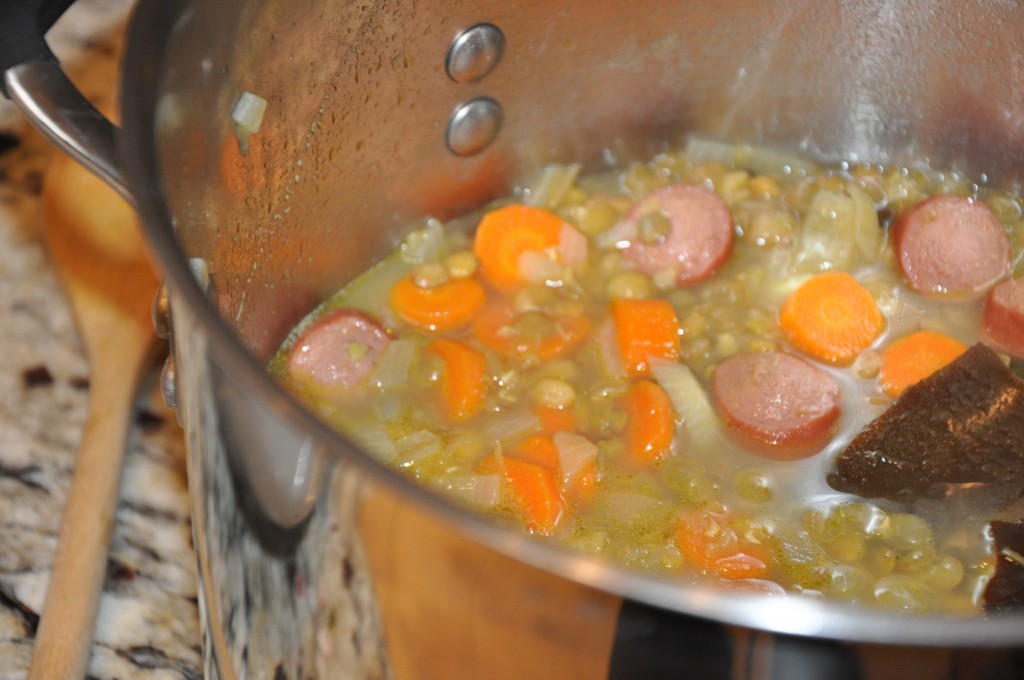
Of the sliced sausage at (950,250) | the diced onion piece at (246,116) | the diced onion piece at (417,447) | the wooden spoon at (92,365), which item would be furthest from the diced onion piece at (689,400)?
the wooden spoon at (92,365)

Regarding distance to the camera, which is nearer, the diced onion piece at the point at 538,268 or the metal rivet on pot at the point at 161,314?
the metal rivet on pot at the point at 161,314

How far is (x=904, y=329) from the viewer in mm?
1933

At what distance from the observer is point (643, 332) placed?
1.85 meters

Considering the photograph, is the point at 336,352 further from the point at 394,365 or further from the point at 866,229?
the point at 866,229

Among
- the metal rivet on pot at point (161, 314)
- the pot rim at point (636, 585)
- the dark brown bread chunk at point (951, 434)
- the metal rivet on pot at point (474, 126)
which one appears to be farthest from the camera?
the metal rivet on pot at point (474, 126)

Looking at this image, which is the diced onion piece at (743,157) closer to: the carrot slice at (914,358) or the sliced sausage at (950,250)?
the sliced sausage at (950,250)

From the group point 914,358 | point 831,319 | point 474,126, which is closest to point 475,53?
point 474,126

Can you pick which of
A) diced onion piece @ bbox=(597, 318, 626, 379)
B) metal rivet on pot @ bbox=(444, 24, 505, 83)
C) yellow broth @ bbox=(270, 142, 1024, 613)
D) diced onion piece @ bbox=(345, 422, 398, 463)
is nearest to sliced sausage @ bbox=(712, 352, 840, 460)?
yellow broth @ bbox=(270, 142, 1024, 613)

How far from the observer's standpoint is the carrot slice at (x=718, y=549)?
154 centimetres

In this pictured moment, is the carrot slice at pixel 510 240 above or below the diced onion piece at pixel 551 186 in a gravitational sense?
below

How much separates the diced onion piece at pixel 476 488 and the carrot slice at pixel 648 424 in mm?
221

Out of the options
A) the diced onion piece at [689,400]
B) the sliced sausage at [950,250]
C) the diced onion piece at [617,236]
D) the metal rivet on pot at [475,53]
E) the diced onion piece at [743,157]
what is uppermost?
the diced onion piece at [743,157]

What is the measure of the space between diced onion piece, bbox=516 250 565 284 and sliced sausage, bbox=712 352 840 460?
0.34 meters

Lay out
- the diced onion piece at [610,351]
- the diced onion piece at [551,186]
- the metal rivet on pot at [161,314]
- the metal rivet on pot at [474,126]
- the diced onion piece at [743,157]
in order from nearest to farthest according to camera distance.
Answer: the metal rivet on pot at [161,314]
the diced onion piece at [610,351]
the metal rivet on pot at [474,126]
the diced onion piece at [551,186]
the diced onion piece at [743,157]
